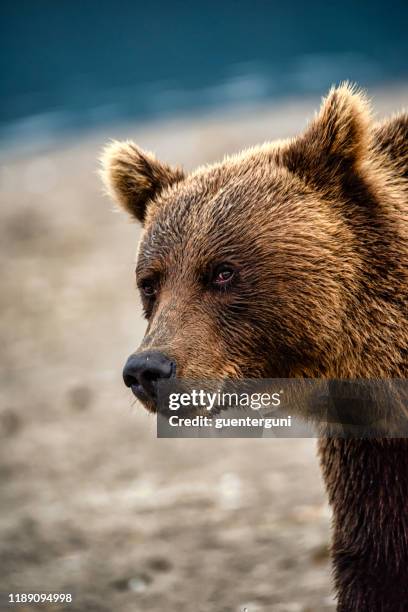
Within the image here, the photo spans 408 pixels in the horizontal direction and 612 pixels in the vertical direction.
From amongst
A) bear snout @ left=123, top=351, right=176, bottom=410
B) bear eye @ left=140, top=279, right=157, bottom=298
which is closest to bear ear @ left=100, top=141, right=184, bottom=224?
bear eye @ left=140, top=279, right=157, bottom=298

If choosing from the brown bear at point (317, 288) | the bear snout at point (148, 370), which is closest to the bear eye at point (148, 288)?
the brown bear at point (317, 288)

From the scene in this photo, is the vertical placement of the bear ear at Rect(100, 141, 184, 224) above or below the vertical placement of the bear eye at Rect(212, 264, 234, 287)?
above

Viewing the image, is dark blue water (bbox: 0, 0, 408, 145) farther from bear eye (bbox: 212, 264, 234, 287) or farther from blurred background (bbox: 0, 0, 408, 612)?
bear eye (bbox: 212, 264, 234, 287)

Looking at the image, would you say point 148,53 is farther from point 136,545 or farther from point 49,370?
point 136,545

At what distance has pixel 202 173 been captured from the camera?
15.4 feet

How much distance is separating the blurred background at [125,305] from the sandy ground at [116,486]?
19 millimetres

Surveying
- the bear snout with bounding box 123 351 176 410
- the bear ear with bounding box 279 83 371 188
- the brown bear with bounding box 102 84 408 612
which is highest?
the bear ear with bounding box 279 83 371 188

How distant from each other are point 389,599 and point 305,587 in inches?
54.5

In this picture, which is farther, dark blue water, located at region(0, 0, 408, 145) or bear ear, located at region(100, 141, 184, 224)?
dark blue water, located at region(0, 0, 408, 145)

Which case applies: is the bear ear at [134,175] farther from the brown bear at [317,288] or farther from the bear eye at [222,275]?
the bear eye at [222,275]

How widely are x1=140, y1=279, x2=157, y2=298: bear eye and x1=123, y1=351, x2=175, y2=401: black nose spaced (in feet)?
2.00

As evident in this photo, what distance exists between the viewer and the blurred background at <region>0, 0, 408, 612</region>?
20.2 ft

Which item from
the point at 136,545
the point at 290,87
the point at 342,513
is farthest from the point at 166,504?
the point at 290,87

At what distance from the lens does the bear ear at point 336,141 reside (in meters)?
4.30
